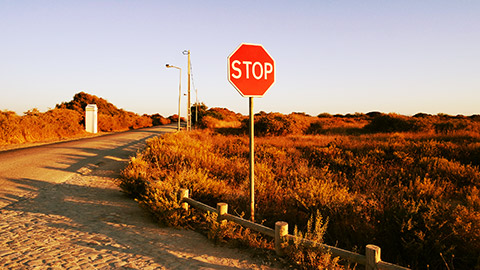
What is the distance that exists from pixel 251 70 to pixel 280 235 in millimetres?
2648

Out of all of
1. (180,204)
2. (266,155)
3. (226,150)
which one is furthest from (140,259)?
(226,150)

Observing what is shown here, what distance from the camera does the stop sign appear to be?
13.8 ft

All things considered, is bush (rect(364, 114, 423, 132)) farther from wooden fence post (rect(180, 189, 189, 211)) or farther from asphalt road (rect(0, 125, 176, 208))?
wooden fence post (rect(180, 189, 189, 211))

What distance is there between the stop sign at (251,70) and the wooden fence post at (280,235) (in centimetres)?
210

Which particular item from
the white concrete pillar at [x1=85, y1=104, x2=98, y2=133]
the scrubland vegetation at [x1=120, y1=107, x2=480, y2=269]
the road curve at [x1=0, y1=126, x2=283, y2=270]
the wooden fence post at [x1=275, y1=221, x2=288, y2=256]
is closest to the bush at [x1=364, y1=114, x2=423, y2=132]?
the scrubland vegetation at [x1=120, y1=107, x2=480, y2=269]

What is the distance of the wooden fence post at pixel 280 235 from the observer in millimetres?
3879

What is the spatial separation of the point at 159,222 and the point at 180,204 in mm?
525

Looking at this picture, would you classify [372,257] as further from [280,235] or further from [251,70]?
[251,70]

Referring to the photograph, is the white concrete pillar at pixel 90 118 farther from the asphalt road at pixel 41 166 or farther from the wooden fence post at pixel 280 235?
the wooden fence post at pixel 280 235

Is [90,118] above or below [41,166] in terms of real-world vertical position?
above

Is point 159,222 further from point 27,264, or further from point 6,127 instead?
point 6,127

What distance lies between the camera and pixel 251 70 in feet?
14.2

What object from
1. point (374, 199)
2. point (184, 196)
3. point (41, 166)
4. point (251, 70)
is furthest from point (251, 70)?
point (41, 166)

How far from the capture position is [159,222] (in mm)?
5168
